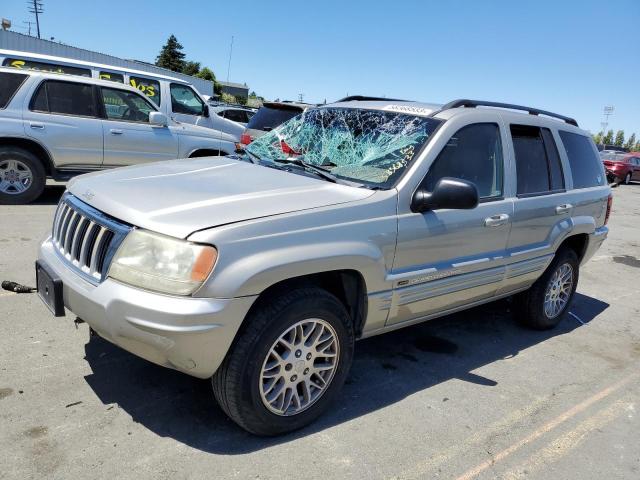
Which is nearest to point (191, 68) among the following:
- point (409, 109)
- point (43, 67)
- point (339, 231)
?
point (43, 67)

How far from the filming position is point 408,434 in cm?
308

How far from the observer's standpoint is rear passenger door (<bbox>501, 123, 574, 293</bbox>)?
4.12 metres

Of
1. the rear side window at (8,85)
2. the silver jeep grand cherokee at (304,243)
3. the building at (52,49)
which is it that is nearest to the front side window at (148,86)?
the rear side window at (8,85)

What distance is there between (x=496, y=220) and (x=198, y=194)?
82.3 inches

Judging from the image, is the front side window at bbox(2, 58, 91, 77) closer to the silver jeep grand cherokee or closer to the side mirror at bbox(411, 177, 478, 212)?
the silver jeep grand cherokee

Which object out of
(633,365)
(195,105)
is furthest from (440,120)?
(195,105)

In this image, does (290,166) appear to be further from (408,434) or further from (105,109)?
(105,109)

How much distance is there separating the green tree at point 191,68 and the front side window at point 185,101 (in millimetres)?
63086

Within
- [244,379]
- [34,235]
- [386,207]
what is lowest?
[34,235]

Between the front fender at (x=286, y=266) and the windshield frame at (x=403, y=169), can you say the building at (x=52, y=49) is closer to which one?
the windshield frame at (x=403, y=169)

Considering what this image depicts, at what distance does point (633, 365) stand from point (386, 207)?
2.84m

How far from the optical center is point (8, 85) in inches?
289

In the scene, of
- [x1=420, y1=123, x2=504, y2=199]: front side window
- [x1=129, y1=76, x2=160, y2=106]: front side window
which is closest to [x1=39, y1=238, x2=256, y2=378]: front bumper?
[x1=420, y1=123, x2=504, y2=199]: front side window

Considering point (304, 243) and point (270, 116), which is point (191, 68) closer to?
point (270, 116)
